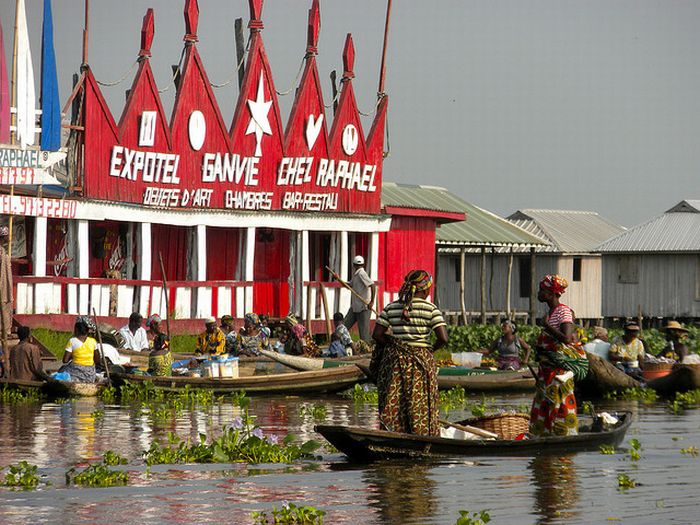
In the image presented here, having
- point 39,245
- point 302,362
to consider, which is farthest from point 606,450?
point 39,245

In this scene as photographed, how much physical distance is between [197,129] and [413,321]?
51.4ft

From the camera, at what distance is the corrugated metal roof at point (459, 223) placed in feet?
116

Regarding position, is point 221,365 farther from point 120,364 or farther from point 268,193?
point 268,193

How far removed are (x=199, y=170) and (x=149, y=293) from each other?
281 centimetres

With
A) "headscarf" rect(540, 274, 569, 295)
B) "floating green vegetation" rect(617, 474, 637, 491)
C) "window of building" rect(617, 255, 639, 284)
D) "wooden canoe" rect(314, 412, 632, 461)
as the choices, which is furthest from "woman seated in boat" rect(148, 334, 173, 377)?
"window of building" rect(617, 255, 639, 284)

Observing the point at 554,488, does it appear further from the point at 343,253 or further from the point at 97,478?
the point at 343,253

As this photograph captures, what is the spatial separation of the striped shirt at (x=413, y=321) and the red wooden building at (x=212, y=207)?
Answer: 1107 centimetres

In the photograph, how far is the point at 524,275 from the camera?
45.6 m

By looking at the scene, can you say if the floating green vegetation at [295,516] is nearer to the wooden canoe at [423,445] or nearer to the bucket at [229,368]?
the wooden canoe at [423,445]

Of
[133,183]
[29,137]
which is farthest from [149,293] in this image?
[29,137]

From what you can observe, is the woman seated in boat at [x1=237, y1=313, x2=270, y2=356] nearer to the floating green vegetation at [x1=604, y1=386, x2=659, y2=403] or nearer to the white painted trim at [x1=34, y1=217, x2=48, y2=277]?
the white painted trim at [x1=34, y1=217, x2=48, y2=277]

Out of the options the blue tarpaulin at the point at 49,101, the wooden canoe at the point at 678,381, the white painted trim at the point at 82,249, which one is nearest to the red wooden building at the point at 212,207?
the white painted trim at the point at 82,249

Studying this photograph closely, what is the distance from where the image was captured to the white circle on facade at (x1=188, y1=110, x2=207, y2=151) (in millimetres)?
26859

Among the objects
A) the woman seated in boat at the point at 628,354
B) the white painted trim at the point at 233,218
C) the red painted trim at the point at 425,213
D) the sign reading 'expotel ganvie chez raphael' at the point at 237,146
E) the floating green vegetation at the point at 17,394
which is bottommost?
the floating green vegetation at the point at 17,394
